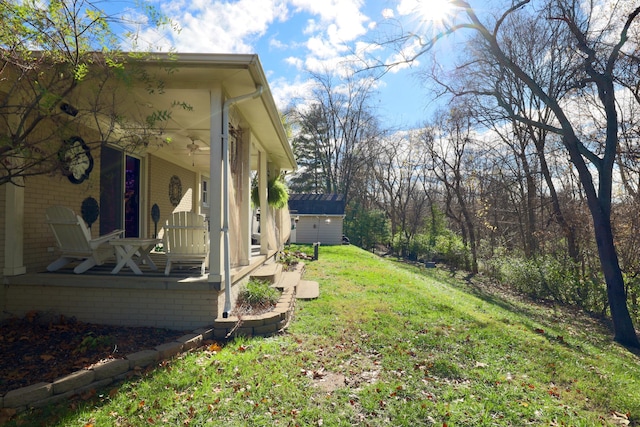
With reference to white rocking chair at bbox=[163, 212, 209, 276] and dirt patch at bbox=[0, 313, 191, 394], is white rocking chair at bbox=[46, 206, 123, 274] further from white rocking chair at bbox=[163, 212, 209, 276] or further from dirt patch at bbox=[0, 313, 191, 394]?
white rocking chair at bbox=[163, 212, 209, 276]

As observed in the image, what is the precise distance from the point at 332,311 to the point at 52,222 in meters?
4.02

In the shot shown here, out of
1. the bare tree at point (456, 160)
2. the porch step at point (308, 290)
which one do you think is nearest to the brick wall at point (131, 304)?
the porch step at point (308, 290)

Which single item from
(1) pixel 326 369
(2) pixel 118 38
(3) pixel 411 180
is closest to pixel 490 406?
(1) pixel 326 369

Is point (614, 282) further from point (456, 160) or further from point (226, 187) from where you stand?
point (456, 160)

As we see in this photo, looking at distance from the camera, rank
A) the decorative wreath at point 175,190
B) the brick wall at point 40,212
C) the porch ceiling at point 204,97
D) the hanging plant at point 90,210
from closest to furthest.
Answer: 1. the porch ceiling at point 204,97
2. the brick wall at point 40,212
3. the hanging plant at point 90,210
4. the decorative wreath at point 175,190

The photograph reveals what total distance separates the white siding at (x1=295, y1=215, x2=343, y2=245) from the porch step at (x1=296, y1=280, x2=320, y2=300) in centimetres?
1491

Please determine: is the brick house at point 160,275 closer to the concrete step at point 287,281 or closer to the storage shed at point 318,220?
the concrete step at point 287,281

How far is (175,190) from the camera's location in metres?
9.22

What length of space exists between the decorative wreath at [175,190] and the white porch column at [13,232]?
4.61 metres

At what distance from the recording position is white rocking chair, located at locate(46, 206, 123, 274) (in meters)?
4.24

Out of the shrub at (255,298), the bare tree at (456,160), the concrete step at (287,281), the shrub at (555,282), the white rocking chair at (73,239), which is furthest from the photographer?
the bare tree at (456,160)

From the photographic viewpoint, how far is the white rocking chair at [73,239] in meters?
4.24

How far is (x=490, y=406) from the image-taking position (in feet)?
10.1

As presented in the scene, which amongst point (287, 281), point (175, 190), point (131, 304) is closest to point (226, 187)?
point (131, 304)
